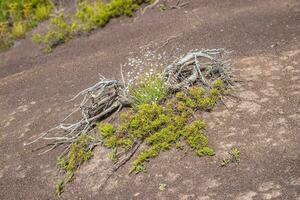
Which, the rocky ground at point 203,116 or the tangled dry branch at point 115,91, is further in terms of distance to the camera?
the tangled dry branch at point 115,91

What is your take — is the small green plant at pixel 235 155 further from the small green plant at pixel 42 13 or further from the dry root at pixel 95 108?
the small green plant at pixel 42 13

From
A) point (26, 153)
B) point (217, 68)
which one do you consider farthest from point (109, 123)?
point (217, 68)

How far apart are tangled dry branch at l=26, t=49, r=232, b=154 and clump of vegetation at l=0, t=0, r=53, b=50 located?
394 centimetres

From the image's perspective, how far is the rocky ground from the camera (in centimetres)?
438

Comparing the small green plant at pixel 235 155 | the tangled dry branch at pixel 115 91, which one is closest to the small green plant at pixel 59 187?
the tangled dry branch at pixel 115 91

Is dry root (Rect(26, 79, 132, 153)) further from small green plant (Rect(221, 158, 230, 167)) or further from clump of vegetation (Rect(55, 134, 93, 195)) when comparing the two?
small green plant (Rect(221, 158, 230, 167))

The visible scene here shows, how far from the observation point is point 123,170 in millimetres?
4785

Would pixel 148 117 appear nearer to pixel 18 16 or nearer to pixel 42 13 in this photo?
pixel 42 13

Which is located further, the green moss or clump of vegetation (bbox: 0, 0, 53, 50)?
clump of vegetation (bbox: 0, 0, 53, 50)

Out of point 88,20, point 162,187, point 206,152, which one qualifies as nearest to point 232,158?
point 206,152

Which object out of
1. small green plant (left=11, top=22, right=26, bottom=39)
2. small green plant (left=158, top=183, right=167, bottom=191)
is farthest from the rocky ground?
small green plant (left=11, top=22, right=26, bottom=39)

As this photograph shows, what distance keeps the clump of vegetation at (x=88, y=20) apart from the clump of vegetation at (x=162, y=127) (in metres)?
3.35

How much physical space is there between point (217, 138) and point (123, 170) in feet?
3.32

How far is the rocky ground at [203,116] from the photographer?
4.38 meters
